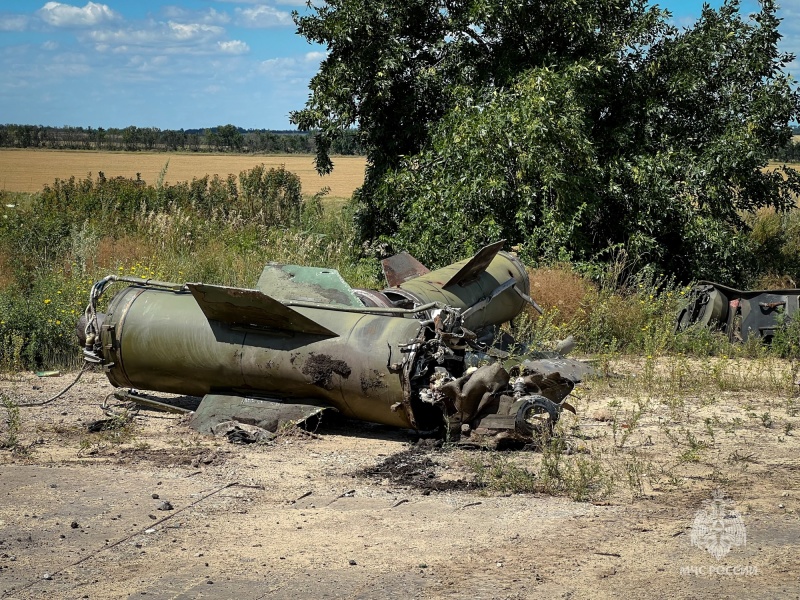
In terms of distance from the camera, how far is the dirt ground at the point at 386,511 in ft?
14.7

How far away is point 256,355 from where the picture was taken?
719cm

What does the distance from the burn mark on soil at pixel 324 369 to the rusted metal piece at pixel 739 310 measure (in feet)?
18.7

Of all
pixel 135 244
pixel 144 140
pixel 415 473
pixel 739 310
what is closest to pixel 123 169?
pixel 144 140

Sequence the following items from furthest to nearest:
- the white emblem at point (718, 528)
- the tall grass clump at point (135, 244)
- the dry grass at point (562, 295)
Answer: the dry grass at point (562, 295) → the tall grass clump at point (135, 244) → the white emblem at point (718, 528)

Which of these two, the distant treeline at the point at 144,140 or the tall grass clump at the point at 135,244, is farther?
the distant treeline at the point at 144,140

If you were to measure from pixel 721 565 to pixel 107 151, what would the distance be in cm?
6380

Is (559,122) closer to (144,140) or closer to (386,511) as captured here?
(386,511)

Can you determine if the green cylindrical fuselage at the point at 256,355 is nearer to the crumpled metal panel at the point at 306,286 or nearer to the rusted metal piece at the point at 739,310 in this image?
the crumpled metal panel at the point at 306,286

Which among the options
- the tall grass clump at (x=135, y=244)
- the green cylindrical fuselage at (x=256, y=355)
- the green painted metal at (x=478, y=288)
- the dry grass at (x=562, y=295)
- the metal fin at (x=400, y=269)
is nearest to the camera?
the green cylindrical fuselage at (x=256, y=355)

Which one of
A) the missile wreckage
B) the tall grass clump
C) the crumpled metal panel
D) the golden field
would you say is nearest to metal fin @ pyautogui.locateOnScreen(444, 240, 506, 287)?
the missile wreckage

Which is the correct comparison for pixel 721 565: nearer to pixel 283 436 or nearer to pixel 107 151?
pixel 283 436

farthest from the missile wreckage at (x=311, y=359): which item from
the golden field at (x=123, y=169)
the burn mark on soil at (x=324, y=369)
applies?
the golden field at (x=123, y=169)

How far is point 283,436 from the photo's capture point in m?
7.15

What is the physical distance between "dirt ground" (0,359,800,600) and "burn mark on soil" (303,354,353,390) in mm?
518
